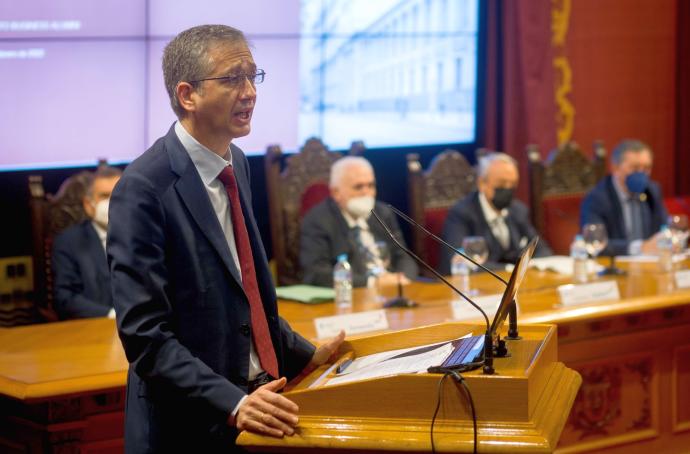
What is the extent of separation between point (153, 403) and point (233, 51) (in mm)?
612

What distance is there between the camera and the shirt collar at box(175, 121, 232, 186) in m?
1.86

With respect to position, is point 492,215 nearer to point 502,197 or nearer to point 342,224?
point 502,197

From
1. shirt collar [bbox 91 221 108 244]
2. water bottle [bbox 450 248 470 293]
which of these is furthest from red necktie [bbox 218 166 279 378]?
shirt collar [bbox 91 221 108 244]

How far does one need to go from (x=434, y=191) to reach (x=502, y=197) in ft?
1.20

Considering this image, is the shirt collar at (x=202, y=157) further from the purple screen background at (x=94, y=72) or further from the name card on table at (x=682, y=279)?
the purple screen background at (x=94, y=72)

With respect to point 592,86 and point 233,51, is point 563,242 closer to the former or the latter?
point 592,86

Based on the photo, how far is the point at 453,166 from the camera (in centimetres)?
522

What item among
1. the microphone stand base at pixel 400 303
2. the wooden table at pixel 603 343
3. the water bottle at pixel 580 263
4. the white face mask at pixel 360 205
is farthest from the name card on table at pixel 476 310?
the white face mask at pixel 360 205

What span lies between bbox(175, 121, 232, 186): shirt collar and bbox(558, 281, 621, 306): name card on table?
6.33 ft

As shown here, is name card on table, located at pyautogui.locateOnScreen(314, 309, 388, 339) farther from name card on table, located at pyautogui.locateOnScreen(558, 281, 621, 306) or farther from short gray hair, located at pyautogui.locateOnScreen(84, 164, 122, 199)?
short gray hair, located at pyautogui.locateOnScreen(84, 164, 122, 199)

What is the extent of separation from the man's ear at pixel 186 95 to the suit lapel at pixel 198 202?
3.2 inches

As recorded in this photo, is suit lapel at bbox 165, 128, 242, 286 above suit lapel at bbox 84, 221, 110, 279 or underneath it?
above

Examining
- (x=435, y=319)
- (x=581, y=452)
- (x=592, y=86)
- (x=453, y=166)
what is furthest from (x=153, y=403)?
(x=592, y=86)

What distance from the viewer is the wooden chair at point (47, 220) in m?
4.10
